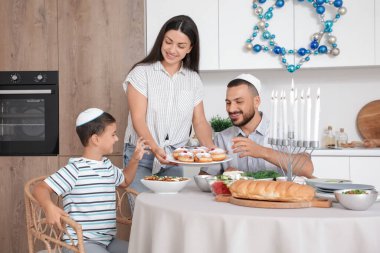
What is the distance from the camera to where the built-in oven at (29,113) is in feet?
12.2

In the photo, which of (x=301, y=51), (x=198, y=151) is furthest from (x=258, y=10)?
(x=198, y=151)

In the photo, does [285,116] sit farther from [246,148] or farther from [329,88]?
[329,88]

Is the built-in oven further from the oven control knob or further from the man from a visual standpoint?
the man

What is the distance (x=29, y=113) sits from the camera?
3.78m

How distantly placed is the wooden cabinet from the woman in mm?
1180

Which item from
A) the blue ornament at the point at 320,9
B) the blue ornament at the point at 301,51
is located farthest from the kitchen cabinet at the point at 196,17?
the blue ornament at the point at 320,9

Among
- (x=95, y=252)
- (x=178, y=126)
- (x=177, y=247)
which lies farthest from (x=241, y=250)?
(x=178, y=126)

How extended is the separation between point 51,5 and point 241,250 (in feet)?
9.31

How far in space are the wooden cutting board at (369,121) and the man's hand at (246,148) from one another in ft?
7.35

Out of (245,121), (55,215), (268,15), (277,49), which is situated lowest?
(55,215)

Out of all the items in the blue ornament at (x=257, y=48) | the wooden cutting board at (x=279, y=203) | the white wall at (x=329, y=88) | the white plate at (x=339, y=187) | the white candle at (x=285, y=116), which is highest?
the blue ornament at (x=257, y=48)

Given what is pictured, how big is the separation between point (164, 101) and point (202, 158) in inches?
28.2

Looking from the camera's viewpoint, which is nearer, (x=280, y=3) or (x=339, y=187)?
(x=339, y=187)

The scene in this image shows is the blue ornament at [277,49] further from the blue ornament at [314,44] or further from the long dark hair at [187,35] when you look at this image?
the long dark hair at [187,35]
